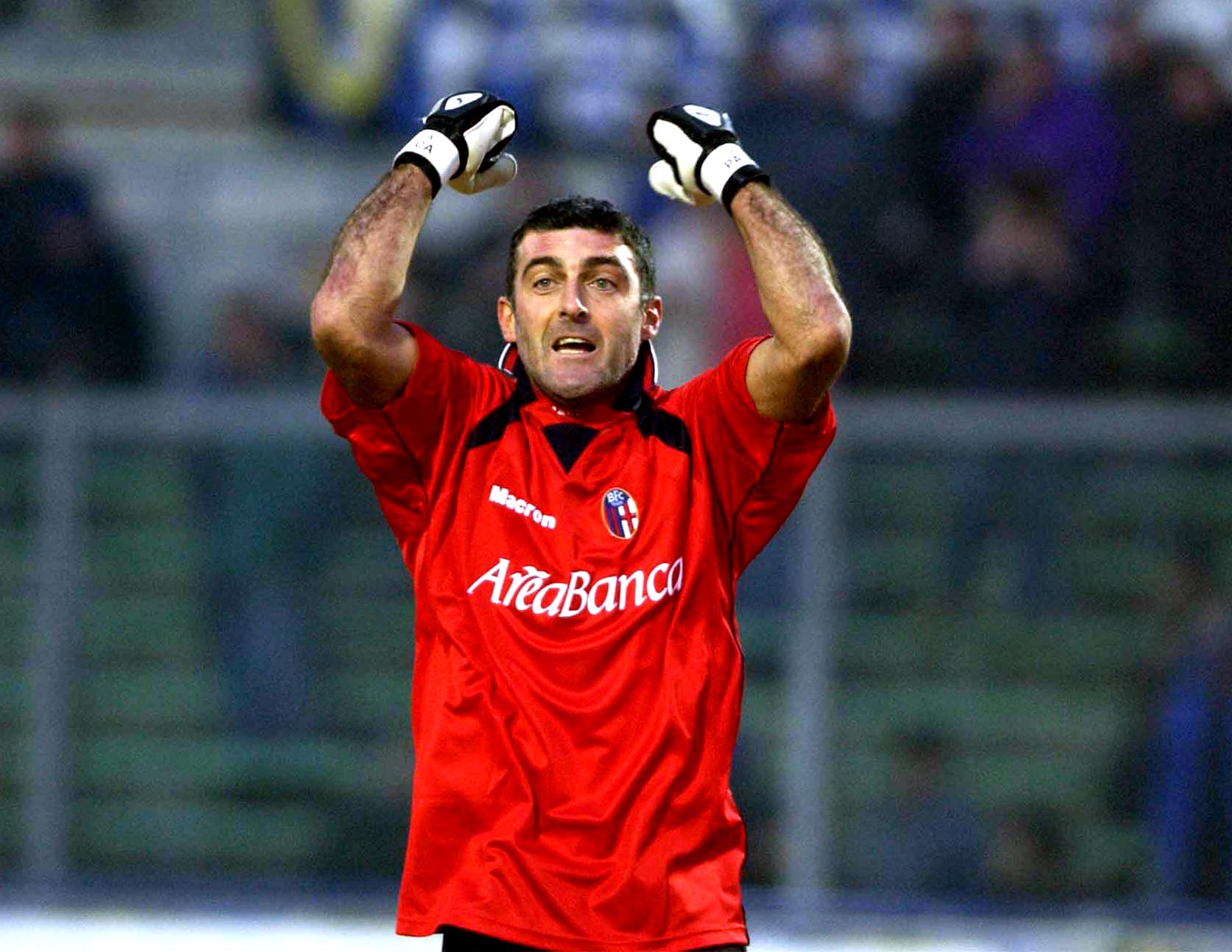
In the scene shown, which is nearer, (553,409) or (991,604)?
(553,409)

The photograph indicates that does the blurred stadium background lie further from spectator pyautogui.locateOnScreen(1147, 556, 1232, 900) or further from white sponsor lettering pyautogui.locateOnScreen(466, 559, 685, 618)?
white sponsor lettering pyautogui.locateOnScreen(466, 559, 685, 618)

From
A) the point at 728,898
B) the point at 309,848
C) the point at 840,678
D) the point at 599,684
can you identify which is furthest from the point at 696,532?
the point at 309,848

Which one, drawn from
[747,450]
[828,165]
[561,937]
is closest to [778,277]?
[747,450]

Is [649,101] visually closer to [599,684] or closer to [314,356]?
[314,356]

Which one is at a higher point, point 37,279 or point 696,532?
point 37,279

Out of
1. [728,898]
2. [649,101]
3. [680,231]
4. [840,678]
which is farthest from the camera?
[649,101]

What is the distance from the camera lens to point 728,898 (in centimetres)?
393

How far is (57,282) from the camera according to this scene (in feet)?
31.4

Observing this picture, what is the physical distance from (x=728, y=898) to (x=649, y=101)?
22.5 ft

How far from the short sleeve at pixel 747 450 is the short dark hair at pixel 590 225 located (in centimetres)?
25

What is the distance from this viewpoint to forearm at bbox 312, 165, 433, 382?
4.01 metres

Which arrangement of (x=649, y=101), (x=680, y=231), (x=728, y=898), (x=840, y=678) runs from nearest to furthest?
(x=728, y=898) < (x=840, y=678) < (x=680, y=231) < (x=649, y=101)

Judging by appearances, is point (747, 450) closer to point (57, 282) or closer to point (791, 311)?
point (791, 311)

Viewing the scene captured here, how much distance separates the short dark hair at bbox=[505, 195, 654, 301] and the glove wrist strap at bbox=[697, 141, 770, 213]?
0.18m
